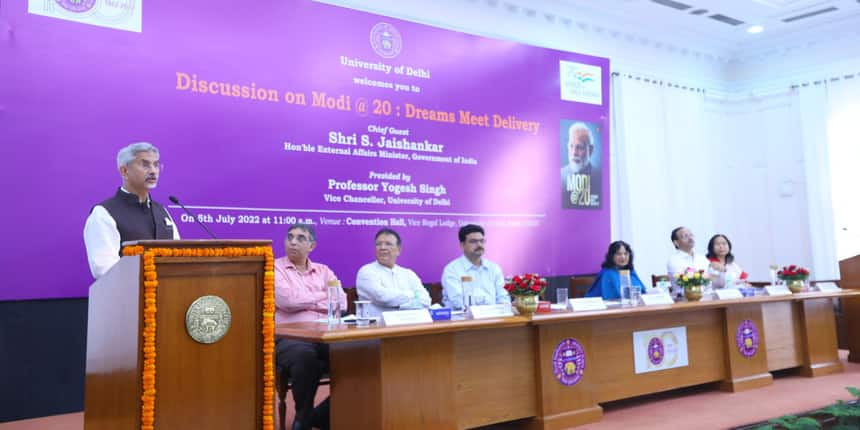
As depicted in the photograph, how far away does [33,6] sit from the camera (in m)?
3.38

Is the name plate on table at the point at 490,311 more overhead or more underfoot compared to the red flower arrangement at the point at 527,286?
more underfoot

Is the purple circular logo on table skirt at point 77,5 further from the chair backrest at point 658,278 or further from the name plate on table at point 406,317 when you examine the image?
the chair backrest at point 658,278

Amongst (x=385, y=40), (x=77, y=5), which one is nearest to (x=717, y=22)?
(x=385, y=40)

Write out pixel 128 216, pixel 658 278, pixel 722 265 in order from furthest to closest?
pixel 658 278, pixel 722 265, pixel 128 216

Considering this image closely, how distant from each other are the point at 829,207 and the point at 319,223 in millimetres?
5346

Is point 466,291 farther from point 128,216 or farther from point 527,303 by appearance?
point 128,216

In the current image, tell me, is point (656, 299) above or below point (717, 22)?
below

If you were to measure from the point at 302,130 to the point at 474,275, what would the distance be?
1.50m

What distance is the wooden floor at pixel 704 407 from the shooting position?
304cm

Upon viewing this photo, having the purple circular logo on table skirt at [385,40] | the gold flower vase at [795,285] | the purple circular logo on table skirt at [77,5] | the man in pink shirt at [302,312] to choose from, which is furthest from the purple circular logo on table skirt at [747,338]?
the purple circular logo on table skirt at [77,5]

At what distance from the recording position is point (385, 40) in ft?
15.2

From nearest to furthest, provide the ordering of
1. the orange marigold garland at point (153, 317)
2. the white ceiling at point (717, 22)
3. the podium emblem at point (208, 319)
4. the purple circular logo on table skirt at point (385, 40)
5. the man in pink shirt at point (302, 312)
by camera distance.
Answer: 1. the orange marigold garland at point (153, 317)
2. the podium emblem at point (208, 319)
3. the man in pink shirt at point (302, 312)
4. the purple circular logo on table skirt at point (385, 40)
5. the white ceiling at point (717, 22)

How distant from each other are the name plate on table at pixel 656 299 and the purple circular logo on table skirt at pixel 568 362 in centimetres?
58

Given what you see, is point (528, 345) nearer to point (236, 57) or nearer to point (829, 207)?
point (236, 57)
